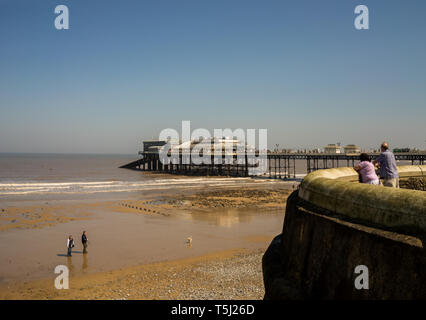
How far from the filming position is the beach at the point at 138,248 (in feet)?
38.5

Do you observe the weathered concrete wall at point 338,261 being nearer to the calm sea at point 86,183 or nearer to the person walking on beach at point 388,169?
the person walking on beach at point 388,169

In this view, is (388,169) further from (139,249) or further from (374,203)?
(139,249)

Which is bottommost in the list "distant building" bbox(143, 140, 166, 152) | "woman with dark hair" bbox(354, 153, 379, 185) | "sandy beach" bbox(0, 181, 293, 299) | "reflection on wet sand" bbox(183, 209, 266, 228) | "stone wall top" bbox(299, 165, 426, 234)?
"reflection on wet sand" bbox(183, 209, 266, 228)

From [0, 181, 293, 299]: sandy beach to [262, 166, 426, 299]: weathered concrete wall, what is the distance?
6536mm

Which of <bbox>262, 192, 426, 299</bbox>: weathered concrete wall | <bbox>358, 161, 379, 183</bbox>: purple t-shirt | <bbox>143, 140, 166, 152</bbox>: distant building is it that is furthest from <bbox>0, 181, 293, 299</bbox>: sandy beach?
<bbox>143, 140, 166, 152</bbox>: distant building

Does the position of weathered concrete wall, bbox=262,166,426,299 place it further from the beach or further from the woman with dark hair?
the beach

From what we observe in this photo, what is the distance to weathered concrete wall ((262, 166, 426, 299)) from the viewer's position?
3162mm

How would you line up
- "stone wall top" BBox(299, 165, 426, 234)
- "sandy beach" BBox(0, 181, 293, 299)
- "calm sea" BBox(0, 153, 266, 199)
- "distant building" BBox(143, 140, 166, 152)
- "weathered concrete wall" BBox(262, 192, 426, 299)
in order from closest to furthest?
"weathered concrete wall" BBox(262, 192, 426, 299)
"stone wall top" BBox(299, 165, 426, 234)
"sandy beach" BBox(0, 181, 293, 299)
"calm sea" BBox(0, 153, 266, 199)
"distant building" BBox(143, 140, 166, 152)

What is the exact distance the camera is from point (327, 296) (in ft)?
13.2

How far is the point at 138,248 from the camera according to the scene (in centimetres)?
1702

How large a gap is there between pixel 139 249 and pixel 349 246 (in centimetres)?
1439

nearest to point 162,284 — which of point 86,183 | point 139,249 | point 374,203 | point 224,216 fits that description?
point 139,249

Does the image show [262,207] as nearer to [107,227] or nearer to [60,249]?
[107,227]

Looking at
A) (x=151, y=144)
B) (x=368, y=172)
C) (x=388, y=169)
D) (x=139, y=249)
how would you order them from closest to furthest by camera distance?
(x=368, y=172) → (x=388, y=169) → (x=139, y=249) → (x=151, y=144)
